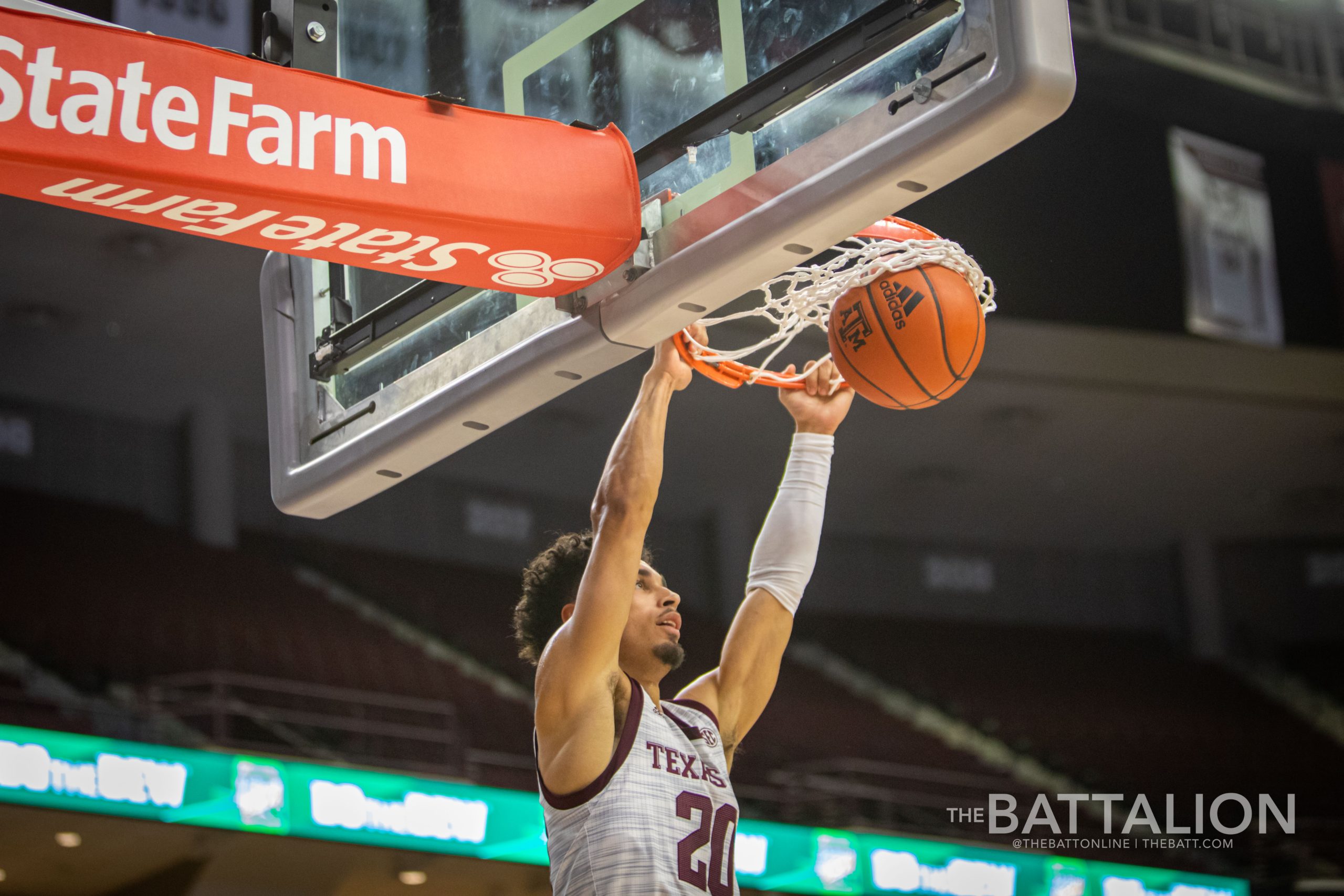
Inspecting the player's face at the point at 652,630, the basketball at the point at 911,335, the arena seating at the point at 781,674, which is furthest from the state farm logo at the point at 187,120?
the arena seating at the point at 781,674

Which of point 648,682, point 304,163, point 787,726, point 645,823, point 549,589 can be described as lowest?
point 645,823

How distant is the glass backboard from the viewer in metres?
1.87

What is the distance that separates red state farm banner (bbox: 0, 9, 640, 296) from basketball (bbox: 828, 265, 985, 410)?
492 mm

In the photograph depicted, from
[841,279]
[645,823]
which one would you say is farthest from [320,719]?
[841,279]

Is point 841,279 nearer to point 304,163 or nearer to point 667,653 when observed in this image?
point 667,653

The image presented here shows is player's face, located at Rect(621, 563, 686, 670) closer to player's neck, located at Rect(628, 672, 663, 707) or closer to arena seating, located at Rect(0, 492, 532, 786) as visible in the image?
player's neck, located at Rect(628, 672, 663, 707)

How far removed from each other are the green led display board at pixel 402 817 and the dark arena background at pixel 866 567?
2 cm

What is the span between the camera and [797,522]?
3145mm

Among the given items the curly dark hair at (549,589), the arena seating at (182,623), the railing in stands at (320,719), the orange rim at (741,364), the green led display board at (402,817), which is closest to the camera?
the orange rim at (741,364)

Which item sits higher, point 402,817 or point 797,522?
point 402,817

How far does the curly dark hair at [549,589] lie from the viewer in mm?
3059

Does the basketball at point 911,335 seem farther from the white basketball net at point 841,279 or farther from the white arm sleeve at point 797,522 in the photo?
the white arm sleeve at point 797,522

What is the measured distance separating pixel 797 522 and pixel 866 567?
12674 millimetres

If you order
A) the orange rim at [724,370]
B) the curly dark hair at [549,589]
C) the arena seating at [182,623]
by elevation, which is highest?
the arena seating at [182,623]
